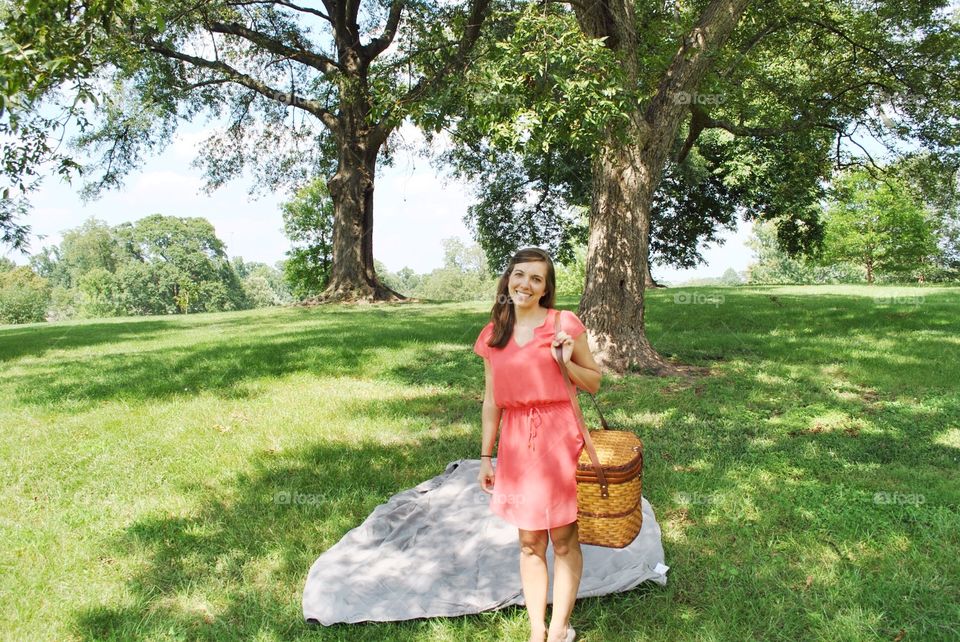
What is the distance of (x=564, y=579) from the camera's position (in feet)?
9.86

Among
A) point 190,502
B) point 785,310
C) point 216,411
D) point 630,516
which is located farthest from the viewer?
point 785,310

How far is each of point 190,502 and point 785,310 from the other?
13949mm

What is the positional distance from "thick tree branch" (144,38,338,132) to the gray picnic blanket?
17.3 metres

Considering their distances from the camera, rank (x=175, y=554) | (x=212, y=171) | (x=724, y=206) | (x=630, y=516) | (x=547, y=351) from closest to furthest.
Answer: (x=547, y=351) < (x=630, y=516) < (x=175, y=554) < (x=212, y=171) < (x=724, y=206)

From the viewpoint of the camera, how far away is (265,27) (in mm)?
19797

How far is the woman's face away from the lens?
2955 millimetres

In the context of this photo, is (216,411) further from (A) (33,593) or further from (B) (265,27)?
(B) (265,27)

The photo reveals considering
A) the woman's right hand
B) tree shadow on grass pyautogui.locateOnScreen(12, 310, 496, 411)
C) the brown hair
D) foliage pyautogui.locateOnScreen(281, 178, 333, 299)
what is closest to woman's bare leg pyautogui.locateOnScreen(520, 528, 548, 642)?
the woman's right hand

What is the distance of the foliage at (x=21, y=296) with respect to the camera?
6781 cm

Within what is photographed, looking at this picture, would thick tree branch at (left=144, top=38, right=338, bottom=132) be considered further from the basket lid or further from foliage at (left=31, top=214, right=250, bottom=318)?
foliage at (left=31, top=214, right=250, bottom=318)

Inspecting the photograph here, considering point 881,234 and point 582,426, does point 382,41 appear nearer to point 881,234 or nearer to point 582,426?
point 582,426

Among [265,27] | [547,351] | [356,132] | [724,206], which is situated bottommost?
[547,351]

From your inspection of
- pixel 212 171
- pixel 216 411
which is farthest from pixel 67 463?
pixel 212 171

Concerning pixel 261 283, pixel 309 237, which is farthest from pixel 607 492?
pixel 261 283
